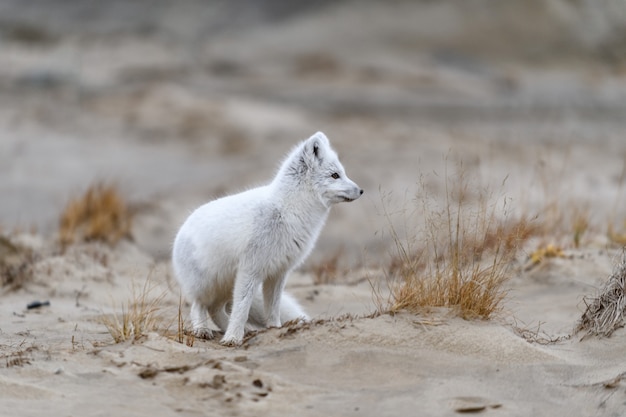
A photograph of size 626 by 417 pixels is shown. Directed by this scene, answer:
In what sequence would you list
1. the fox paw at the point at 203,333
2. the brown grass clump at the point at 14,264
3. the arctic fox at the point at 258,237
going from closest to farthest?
1. the arctic fox at the point at 258,237
2. the fox paw at the point at 203,333
3. the brown grass clump at the point at 14,264

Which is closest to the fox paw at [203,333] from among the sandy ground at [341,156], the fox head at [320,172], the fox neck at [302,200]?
the sandy ground at [341,156]

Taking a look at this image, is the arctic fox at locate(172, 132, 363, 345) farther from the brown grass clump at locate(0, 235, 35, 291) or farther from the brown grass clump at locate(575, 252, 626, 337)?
the brown grass clump at locate(0, 235, 35, 291)

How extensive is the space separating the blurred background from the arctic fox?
1647mm

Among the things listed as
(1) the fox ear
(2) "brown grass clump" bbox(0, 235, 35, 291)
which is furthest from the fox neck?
(2) "brown grass clump" bbox(0, 235, 35, 291)

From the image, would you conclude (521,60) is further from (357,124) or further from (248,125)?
(248,125)

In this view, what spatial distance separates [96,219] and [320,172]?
4.51 metres

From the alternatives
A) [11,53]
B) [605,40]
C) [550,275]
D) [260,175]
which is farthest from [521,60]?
[550,275]

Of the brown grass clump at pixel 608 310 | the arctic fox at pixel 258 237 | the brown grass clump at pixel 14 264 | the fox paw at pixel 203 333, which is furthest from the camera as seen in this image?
the brown grass clump at pixel 14 264

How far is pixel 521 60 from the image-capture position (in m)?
31.8

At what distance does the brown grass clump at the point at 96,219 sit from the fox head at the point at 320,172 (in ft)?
13.4

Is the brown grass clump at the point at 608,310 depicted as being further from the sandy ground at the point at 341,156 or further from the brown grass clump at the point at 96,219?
the brown grass clump at the point at 96,219

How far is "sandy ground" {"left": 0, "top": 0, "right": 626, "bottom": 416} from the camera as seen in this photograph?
16.6ft

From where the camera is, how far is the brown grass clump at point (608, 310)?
5836mm

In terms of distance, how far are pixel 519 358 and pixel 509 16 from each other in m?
31.2
